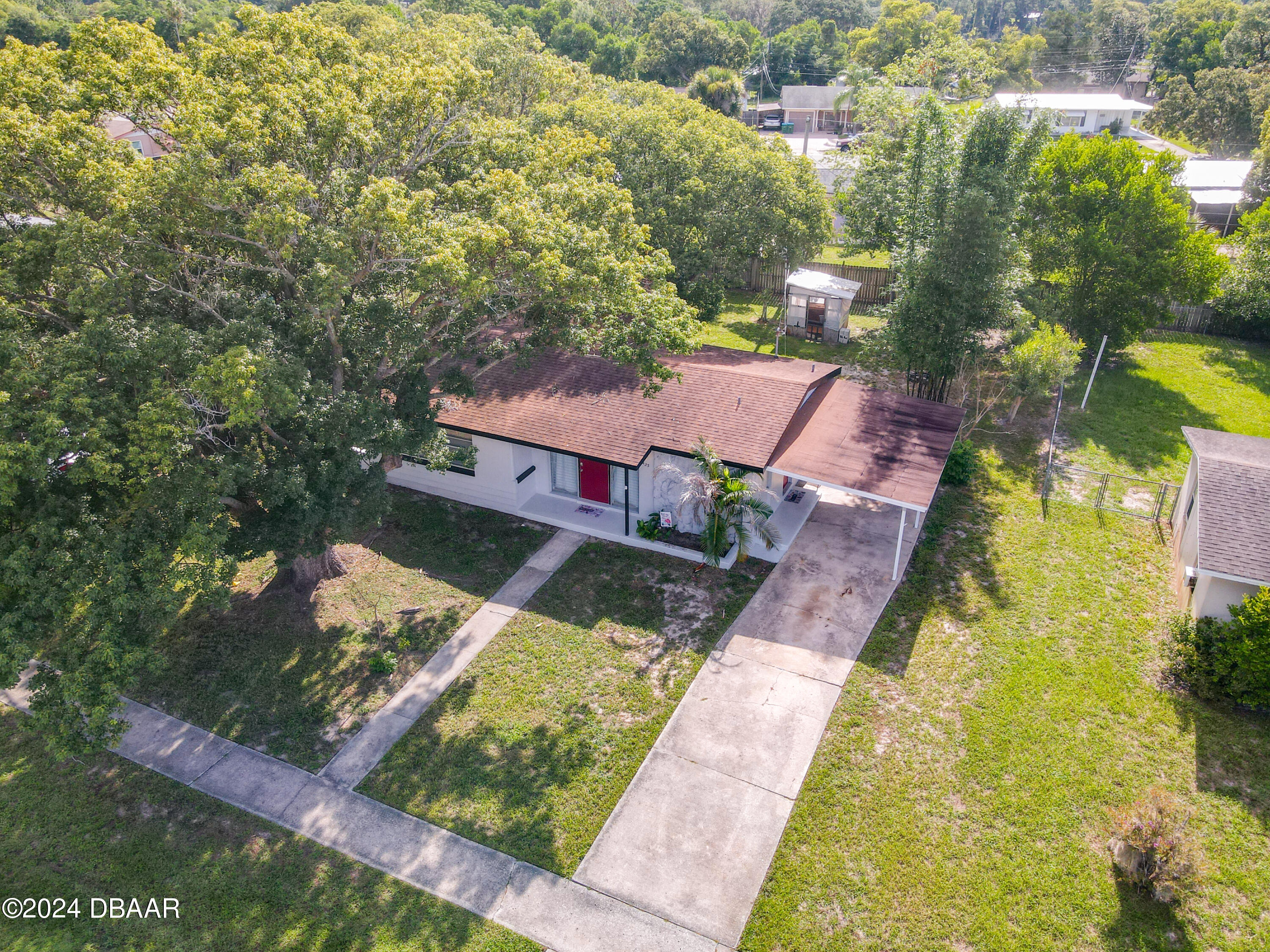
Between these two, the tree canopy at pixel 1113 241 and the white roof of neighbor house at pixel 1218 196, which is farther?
the white roof of neighbor house at pixel 1218 196

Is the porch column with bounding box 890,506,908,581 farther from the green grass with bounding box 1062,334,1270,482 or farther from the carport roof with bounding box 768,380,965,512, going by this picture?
the green grass with bounding box 1062,334,1270,482

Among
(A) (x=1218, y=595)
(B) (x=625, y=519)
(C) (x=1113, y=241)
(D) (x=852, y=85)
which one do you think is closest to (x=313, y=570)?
(B) (x=625, y=519)

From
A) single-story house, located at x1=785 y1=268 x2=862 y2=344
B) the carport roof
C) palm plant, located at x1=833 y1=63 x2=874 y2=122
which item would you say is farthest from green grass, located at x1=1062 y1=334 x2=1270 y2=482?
palm plant, located at x1=833 y1=63 x2=874 y2=122

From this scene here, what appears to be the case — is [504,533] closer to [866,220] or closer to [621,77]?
[866,220]

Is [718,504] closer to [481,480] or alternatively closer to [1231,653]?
[481,480]

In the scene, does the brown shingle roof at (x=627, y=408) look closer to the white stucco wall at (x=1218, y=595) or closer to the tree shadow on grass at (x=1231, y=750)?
the white stucco wall at (x=1218, y=595)

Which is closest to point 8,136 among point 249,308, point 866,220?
point 249,308

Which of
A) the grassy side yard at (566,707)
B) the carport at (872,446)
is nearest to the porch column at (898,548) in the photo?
the carport at (872,446)
